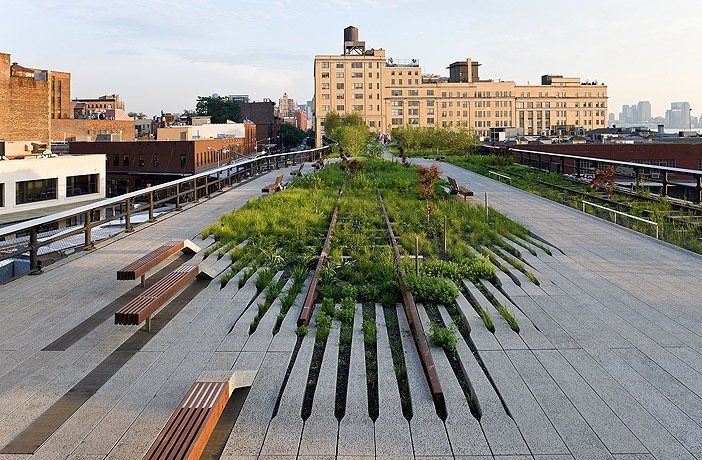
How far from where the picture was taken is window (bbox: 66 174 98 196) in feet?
136

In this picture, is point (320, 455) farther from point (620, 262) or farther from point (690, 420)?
point (620, 262)

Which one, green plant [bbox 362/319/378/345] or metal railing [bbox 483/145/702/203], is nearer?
green plant [bbox 362/319/378/345]

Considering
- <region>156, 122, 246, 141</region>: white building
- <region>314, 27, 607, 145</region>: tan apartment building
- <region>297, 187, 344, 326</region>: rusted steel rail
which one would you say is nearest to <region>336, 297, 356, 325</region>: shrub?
<region>297, 187, 344, 326</region>: rusted steel rail

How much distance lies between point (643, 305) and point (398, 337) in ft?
10.5

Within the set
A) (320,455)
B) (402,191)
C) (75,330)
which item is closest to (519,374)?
(320,455)

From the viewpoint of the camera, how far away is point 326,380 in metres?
4.83

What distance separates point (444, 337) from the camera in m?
5.59

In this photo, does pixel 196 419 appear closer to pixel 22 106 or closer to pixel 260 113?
pixel 22 106

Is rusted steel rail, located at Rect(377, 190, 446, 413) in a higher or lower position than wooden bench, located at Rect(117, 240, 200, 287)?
lower

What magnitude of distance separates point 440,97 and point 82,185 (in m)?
102

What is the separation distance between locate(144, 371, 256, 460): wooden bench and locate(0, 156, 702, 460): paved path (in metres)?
0.27

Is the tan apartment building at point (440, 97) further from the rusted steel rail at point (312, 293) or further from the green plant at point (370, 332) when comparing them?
the green plant at point (370, 332)

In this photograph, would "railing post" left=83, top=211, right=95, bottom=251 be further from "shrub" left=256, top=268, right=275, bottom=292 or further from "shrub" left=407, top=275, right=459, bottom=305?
"shrub" left=407, top=275, right=459, bottom=305

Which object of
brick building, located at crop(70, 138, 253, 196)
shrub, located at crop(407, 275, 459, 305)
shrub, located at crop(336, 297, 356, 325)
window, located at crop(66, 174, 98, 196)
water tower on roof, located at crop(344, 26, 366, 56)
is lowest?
shrub, located at crop(336, 297, 356, 325)
